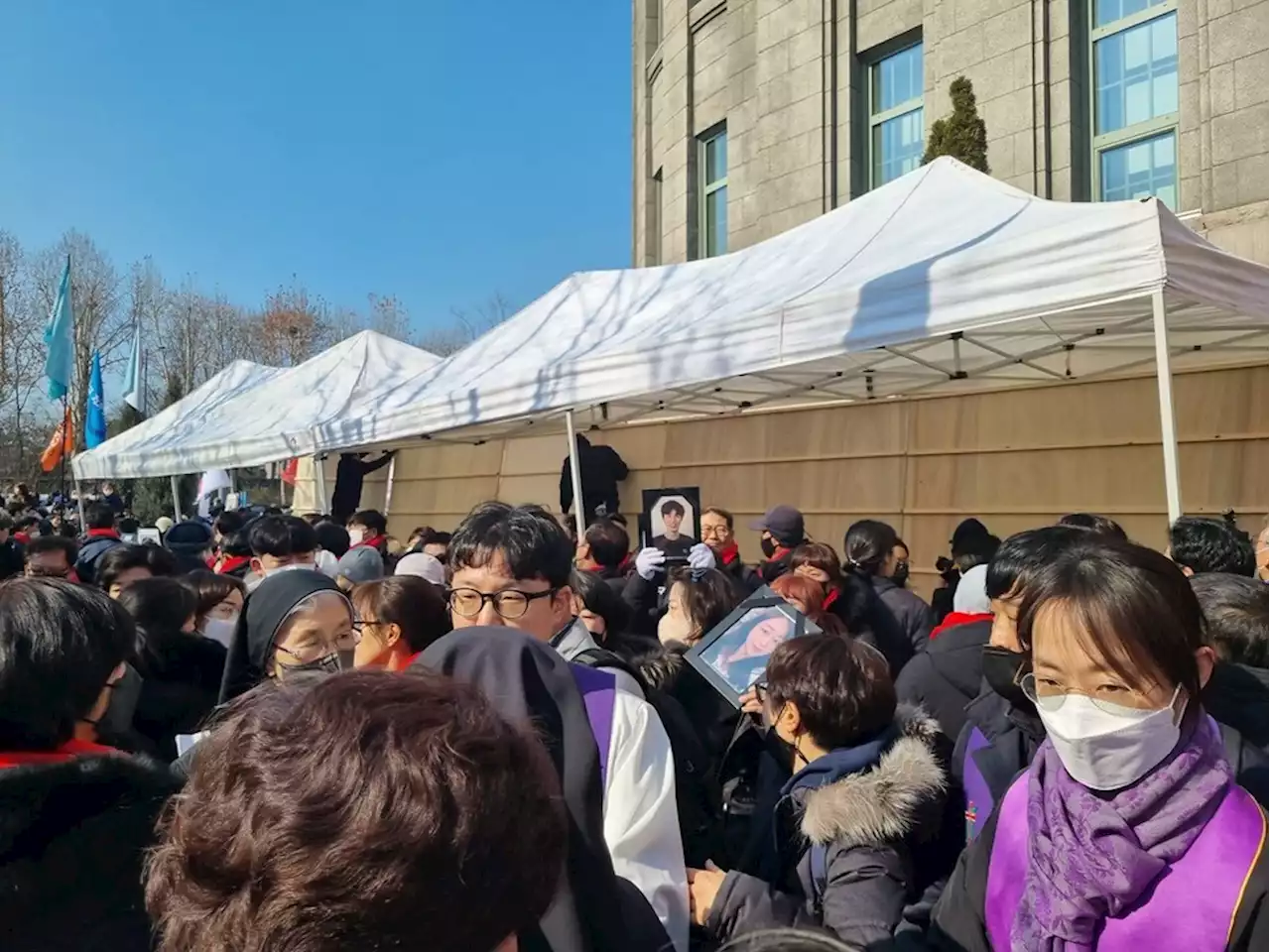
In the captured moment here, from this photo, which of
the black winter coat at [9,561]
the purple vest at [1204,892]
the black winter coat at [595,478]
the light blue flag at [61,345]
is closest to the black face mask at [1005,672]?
the purple vest at [1204,892]

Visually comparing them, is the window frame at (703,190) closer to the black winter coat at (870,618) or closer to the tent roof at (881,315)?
the tent roof at (881,315)

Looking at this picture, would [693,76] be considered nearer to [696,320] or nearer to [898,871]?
[696,320]

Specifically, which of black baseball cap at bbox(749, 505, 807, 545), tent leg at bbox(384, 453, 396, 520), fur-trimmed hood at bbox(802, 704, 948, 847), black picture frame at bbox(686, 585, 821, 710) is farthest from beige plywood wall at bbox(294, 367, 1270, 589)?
fur-trimmed hood at bbox(802, 704, 948, 847)

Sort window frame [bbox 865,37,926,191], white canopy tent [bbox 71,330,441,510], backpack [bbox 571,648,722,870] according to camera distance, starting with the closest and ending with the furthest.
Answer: backpack [bbox 571,648,722,870] < white canopy tent [bbox 71,330,441,510] < window frame [bbox 865,37,926,191]

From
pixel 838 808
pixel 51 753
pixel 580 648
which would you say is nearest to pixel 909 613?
pixel 580 648

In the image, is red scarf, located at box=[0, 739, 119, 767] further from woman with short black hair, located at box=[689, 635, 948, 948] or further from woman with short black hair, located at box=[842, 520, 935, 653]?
woman with short black hair, located at box=[842, 520, 935, 653]

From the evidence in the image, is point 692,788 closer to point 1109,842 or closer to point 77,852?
point 1109,842

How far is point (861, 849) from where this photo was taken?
212 centimetres

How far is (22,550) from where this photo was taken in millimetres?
Answer: 6137

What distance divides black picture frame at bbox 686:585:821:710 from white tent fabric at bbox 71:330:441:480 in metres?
7.99

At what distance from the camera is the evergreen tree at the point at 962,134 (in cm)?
1030

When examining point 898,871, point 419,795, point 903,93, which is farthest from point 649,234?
point 419,795

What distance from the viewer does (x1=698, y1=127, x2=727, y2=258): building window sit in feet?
49.8

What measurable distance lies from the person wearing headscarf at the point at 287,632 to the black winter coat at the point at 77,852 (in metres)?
1.41
